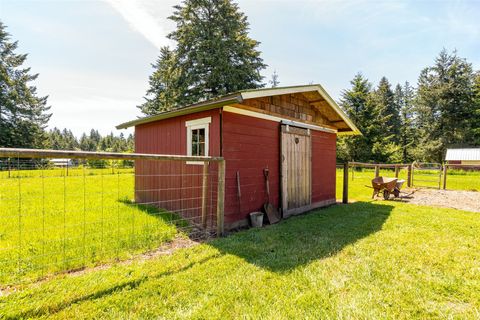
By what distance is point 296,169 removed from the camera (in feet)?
21.5

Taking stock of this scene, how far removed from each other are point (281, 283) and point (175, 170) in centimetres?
429

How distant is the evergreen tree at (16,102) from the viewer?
23.8 meters

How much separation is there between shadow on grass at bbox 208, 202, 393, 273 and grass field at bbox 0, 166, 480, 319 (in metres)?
0.03

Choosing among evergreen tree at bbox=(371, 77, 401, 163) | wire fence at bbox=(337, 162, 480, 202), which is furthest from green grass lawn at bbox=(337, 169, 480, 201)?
evergreen tree at bbox=(371, 77, 401, 163)

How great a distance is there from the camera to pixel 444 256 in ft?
11.5

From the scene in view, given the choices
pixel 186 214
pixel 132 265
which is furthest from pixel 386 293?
pixel 186 214

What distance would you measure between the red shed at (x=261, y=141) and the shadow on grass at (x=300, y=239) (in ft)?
2.60

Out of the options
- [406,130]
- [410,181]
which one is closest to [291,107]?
[410,181]

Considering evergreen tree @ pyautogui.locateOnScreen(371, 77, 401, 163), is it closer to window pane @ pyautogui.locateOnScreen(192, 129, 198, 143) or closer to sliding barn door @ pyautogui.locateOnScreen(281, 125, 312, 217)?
sliding barn door @ pyautogui.locateOnScreen(281, 125, 312, 217)

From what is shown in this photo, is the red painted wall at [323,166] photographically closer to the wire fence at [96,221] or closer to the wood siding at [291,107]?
the wood siding at [291,107]

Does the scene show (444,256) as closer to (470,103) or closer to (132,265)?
(132,265)

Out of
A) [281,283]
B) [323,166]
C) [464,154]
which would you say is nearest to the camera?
[281,283]

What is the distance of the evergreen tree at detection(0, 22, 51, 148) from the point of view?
23.8 meters

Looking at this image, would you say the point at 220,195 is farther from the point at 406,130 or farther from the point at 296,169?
the point at 406,130
